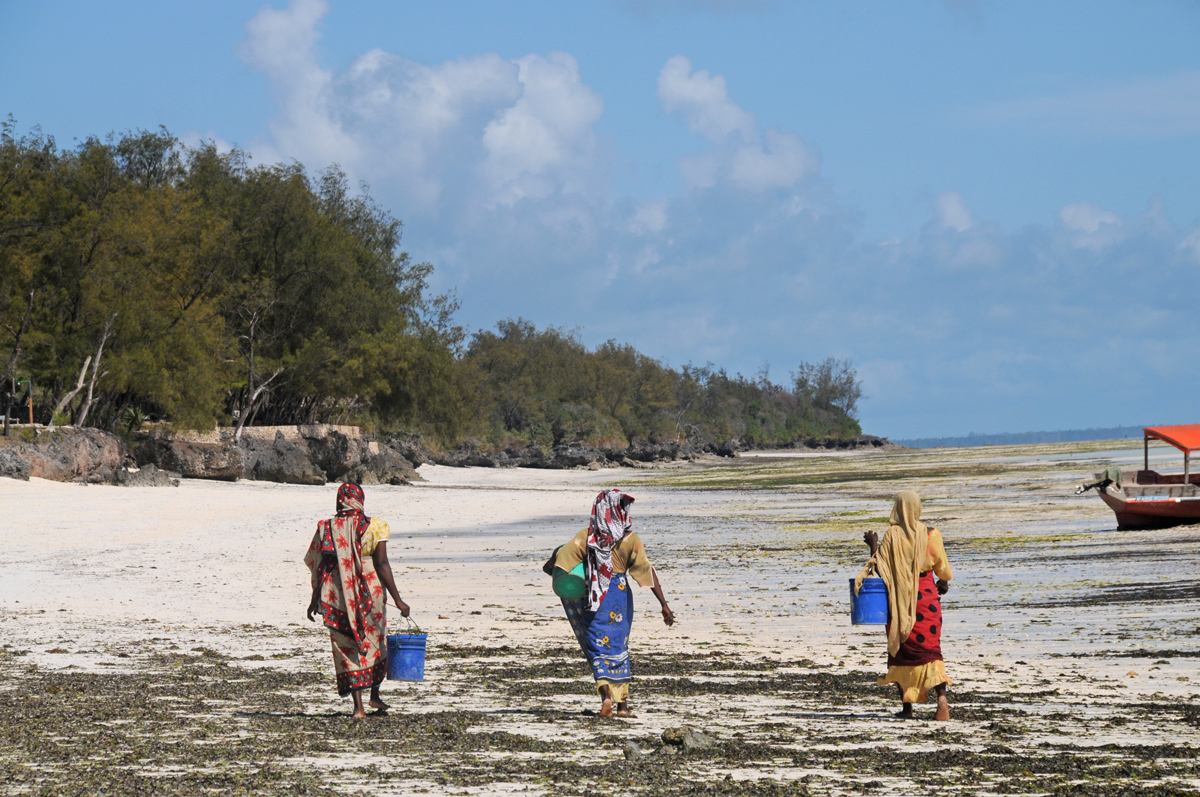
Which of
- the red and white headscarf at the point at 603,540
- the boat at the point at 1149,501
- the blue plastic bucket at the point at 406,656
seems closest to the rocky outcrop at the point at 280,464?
the boat at the point at 1149,501

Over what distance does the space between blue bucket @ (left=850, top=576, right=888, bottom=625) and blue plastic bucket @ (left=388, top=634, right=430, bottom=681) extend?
301cm

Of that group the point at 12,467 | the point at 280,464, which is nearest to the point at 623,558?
the point at 12,467

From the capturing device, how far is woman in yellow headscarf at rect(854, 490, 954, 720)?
8102mm

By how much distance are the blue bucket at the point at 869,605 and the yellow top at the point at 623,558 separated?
1.50 m

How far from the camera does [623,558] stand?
836cm

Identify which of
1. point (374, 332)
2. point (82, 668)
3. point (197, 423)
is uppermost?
point (374, 332)

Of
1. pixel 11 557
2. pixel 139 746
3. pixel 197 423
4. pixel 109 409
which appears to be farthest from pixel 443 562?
pixel 109 409

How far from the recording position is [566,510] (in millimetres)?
35594

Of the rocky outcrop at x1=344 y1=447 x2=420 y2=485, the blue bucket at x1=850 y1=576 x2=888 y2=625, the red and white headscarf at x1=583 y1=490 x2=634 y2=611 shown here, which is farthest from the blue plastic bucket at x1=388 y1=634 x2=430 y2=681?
the rocky outcrop at x1=344 y1=447 x2=420 y2=485

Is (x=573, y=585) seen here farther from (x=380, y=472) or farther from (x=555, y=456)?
(x=555, y=456)

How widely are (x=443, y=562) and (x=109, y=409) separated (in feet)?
95.1

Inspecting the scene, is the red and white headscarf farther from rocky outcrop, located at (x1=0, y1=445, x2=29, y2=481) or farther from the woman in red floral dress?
rocky outcrop, located at (x1=0, y1=445, x2=29, y2=481)

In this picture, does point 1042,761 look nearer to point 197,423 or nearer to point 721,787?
point 721,787

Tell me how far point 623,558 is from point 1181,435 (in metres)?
20.7
